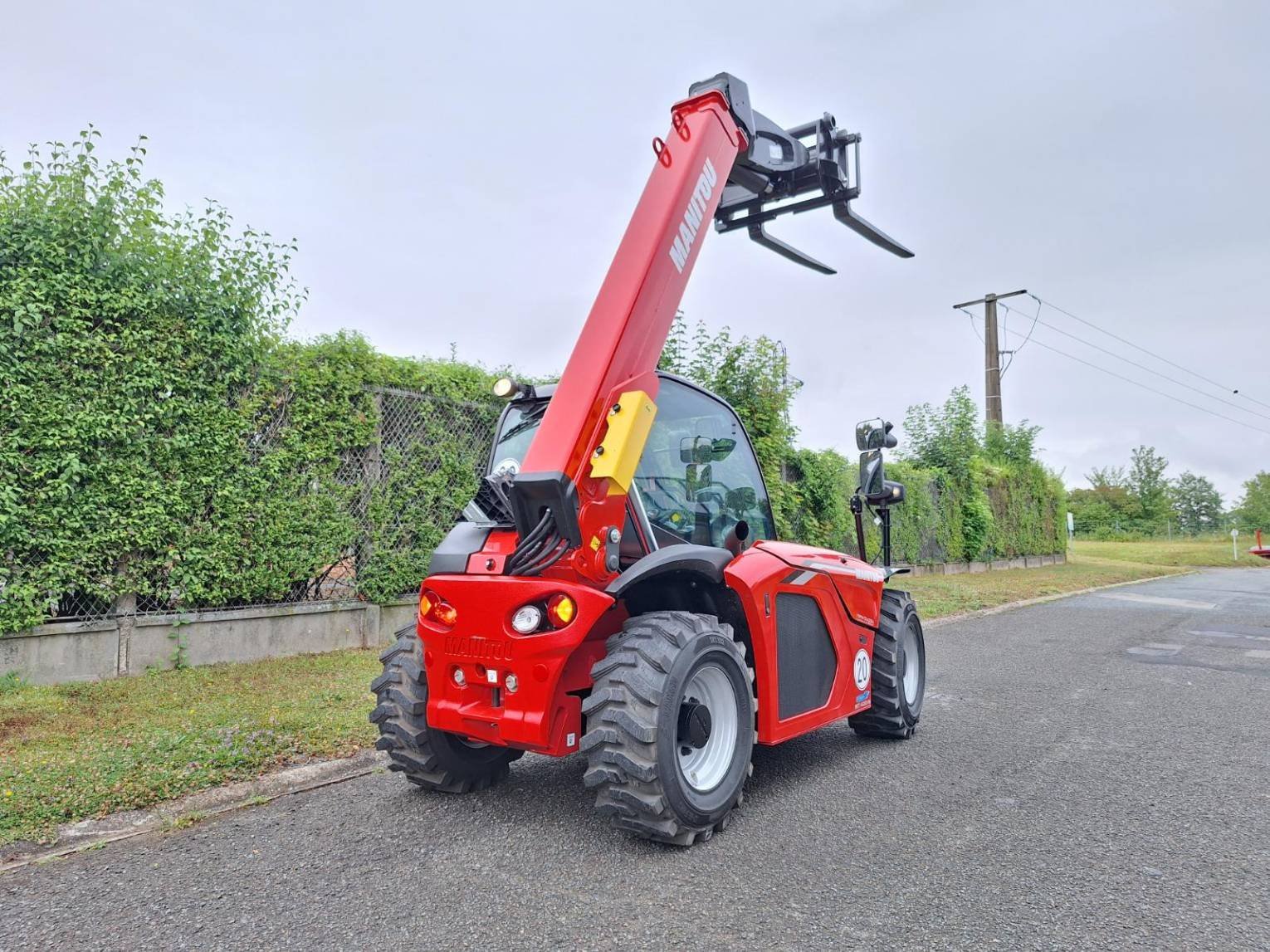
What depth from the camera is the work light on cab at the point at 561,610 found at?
3.07 meters

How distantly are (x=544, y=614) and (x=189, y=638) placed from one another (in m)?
4.48

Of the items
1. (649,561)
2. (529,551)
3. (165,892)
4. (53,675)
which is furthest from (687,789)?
(53,675)

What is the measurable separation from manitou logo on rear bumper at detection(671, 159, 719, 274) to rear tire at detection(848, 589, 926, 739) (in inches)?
102

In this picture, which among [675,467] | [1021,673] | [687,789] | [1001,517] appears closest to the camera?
[687,789]

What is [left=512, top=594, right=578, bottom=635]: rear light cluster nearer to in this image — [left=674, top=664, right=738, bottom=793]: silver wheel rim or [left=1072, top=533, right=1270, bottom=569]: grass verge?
[left=674, top=664, right=738, bottom=793]: silver wheel rim

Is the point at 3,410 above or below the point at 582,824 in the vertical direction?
above

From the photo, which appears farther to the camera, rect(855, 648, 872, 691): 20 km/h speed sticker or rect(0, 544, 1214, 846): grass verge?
rect(855, 648, 872, 691): 20 km/h speed sticker

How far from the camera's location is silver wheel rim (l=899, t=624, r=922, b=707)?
16.9 feet

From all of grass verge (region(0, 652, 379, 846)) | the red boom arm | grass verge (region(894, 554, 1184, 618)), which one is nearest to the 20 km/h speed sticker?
the red boom arm

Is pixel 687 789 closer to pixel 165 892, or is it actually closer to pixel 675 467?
pixel 675 467

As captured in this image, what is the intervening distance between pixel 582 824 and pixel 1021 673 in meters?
5.25

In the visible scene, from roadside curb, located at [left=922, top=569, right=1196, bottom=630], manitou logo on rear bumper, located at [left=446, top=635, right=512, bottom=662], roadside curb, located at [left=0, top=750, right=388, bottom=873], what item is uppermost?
manitou logo on rear bumper, located at [left=446, top=635, right=512, bottom=662]

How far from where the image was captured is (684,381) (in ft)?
13.4

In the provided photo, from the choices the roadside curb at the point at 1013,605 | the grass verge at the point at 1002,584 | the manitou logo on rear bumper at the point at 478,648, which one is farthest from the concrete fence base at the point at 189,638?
the grass verge at the point at 1002,584
